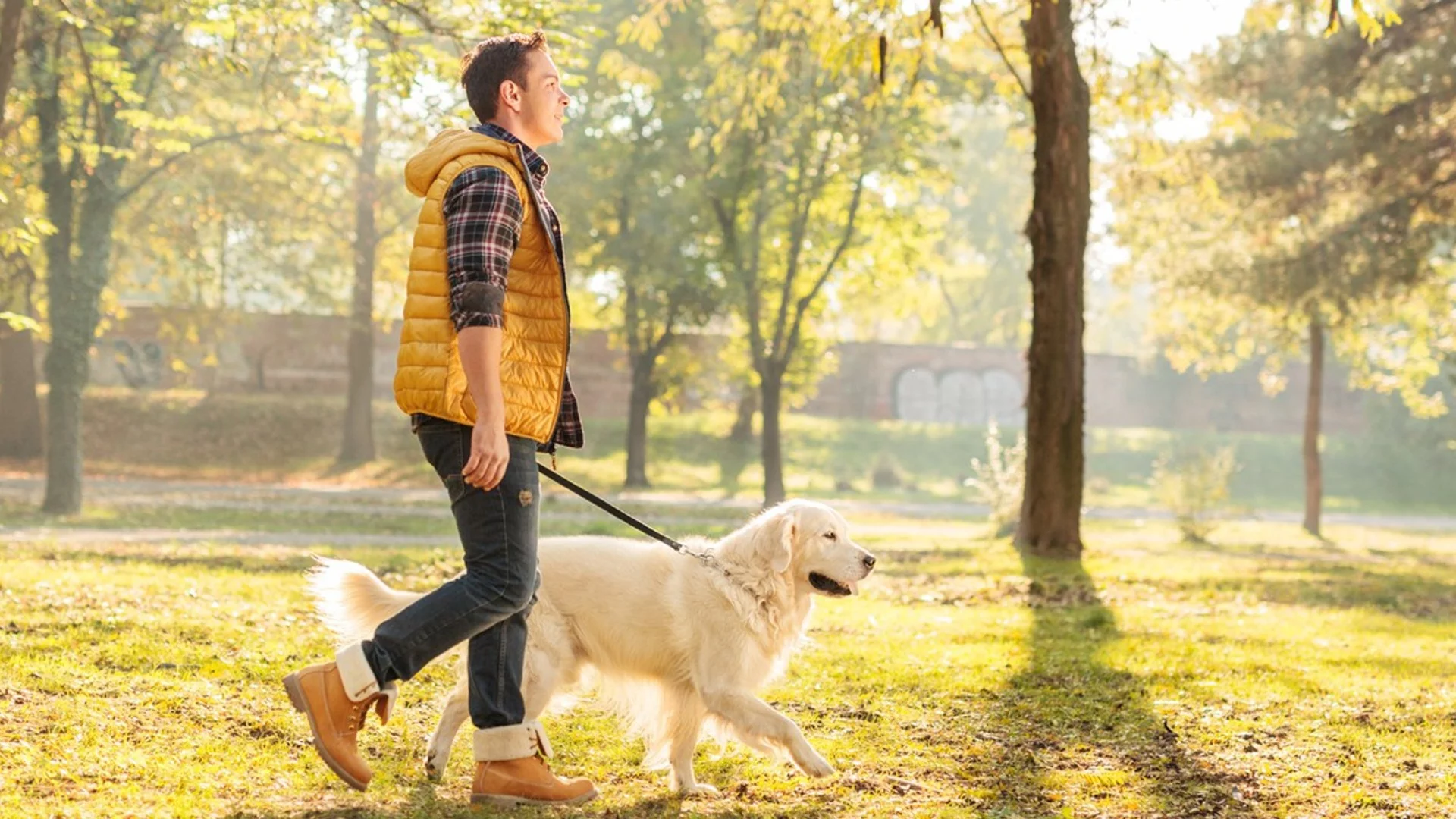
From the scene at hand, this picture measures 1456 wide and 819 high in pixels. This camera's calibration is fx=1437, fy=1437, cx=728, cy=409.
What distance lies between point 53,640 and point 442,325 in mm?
4538

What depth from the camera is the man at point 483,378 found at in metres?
4.26

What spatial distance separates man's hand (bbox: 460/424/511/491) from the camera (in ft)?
13.8

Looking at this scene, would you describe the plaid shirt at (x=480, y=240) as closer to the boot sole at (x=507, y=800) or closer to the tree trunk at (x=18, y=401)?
the boot sole at (x=507, y=800)

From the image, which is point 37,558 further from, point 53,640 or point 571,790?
point 571,790

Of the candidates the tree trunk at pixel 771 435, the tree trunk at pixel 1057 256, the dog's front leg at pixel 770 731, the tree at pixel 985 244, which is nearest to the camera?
the dog's front leg at pixel 770 731

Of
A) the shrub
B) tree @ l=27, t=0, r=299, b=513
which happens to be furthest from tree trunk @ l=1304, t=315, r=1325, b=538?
tree @ l=27, t=0, r=299, b=513

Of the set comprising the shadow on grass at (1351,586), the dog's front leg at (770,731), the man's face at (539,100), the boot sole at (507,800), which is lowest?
the shadow on grass at (1351,586)

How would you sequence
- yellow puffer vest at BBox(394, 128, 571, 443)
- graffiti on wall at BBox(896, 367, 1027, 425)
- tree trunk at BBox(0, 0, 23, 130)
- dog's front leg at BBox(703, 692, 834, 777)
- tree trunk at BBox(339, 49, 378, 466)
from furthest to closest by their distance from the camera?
graffiti on wall at BBox(896, 367, 1027, 425) < tree trunk at BBox(339, 49, 378, 466) < tree trunk at BBox(0, 0, 23, 130) < dog's front leg at BBox(703, 692, 834, 777) < yellow puffer vest at BBox(394, 128, 571, 443)

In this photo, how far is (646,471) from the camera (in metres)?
35.9

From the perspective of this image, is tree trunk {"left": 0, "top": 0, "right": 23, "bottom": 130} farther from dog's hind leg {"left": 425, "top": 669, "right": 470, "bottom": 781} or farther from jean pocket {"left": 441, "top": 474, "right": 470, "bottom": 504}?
jean pocket {"left": 441, "top": 474, "right": 470, "bottom": 504}

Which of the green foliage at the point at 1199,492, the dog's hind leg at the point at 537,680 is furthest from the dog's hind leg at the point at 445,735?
the green foliage at the point at 1199,492

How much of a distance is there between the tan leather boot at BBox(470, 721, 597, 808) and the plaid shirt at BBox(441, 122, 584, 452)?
1.37 metres

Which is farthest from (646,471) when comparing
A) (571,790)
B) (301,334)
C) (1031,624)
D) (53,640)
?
(571,790)

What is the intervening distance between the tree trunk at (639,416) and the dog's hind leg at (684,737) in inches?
1037
